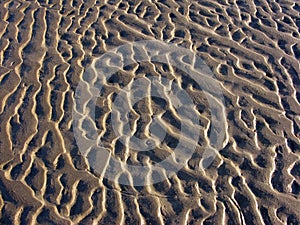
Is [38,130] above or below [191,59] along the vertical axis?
below

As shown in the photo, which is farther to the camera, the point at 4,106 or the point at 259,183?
the point at 4,106

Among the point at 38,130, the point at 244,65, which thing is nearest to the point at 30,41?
the point at 38,130

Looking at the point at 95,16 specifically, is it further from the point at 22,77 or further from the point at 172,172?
the point at 172,172

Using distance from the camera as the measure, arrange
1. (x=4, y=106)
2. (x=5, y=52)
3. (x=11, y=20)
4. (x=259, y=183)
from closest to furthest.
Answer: (x=259, y=183)
(x=4, y=106)
(x=5, y=52)
(x=11, y=20)

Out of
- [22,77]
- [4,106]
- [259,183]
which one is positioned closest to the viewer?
[259,183]

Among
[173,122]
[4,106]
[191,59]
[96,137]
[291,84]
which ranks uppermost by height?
[291,84]

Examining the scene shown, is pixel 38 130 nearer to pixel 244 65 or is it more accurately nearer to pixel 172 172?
pixel 172 172

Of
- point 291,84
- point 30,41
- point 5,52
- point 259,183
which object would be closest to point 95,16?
point 30,41
